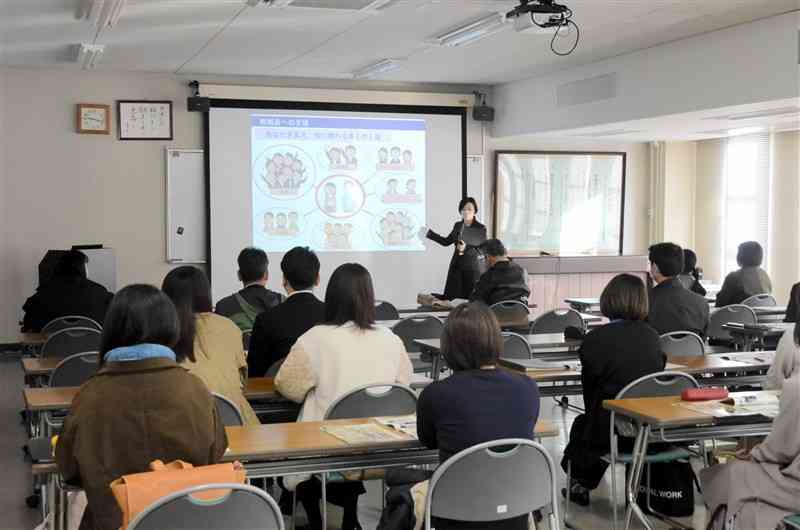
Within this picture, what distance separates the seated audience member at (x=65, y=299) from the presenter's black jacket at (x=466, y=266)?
3601 mm

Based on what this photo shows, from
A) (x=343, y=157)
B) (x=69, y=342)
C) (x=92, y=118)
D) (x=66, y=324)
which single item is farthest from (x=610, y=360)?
(x=92, y=118)

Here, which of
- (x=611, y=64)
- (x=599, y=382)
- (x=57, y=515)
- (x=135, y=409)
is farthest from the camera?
(x=611, y=64)

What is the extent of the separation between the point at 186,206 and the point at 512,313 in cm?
417

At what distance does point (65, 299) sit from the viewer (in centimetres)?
626

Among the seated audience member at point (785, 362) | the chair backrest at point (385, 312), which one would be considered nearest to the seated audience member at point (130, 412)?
the seated audience member at point (785, 362)

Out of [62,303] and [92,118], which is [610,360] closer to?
[62,303]

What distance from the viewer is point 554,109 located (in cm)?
974

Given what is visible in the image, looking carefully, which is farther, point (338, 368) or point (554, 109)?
point (554, 109)

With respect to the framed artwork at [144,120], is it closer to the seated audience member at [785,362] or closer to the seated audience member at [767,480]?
the seated audience member at [785,362]

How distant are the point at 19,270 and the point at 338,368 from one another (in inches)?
258

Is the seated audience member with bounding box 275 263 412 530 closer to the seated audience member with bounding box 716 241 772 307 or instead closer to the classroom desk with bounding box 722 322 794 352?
the classroom desk with bounding box 722 322 794 352

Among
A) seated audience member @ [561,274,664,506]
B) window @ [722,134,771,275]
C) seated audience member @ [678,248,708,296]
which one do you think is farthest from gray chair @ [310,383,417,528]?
window @ [722,134,771,275]

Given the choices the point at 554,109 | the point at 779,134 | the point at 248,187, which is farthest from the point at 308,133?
the point at 779,134

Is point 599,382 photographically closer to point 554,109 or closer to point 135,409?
point 135,409
